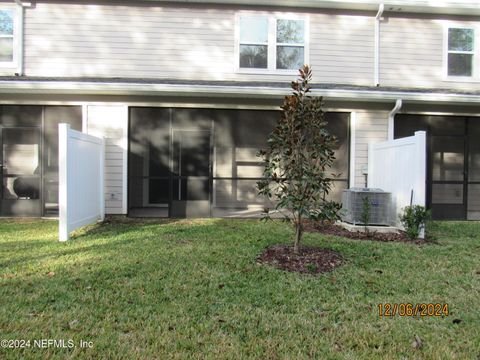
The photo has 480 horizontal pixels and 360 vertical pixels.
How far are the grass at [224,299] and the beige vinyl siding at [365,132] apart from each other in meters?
3.21

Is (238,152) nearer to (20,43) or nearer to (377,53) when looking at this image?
(377,53)

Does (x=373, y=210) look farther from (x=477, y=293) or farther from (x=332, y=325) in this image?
(x=332, y=325)

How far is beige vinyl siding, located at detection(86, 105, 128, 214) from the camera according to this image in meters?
8.46

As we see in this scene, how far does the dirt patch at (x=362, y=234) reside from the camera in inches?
254

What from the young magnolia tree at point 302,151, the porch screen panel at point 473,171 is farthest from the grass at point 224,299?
the porch screen panel at point 473,171

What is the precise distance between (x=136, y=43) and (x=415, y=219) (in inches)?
280

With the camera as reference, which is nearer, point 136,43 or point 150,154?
point 150,154

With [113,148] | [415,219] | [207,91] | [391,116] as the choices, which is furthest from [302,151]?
[113,148]

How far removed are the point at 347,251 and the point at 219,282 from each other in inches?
88.4

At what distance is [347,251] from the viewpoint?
5492 millimetres

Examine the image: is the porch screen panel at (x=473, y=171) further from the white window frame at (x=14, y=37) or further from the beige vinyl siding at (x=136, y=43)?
the white window frame at (x=14, y=37)

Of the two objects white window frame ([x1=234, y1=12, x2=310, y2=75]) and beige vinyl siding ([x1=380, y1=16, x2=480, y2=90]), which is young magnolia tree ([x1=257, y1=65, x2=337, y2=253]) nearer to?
white window frame ([x1=234, y1=12, x2=310, y2=75])

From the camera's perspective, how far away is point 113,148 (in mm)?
8492

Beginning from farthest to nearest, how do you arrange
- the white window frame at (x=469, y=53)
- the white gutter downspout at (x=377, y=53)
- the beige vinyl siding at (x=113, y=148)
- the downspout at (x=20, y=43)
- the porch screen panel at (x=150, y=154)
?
the white window frame at (x=469, y=53), the white gutter downspout at (x=377, y=53), the downspout at (x=20, y=43), the porch screen panel at (x=150, y=154), the beige vinyl siding at (x=113, y=148)
